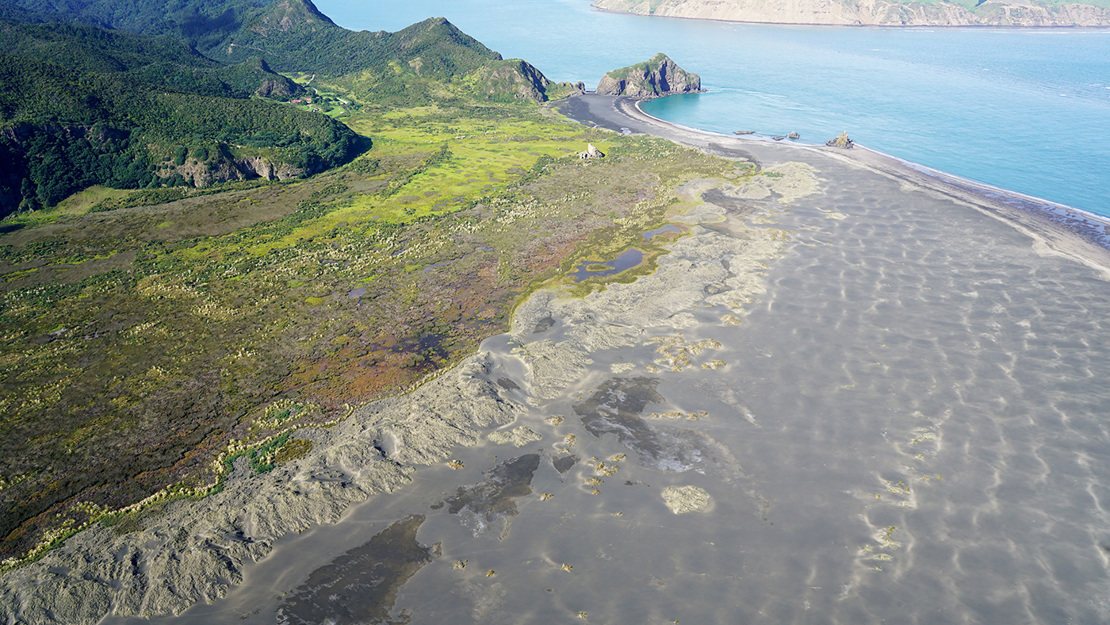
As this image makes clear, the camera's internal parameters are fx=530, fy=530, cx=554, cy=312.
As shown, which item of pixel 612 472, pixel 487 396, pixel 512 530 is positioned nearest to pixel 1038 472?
pixel 612 472

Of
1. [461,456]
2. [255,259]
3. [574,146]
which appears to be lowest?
[461,456]

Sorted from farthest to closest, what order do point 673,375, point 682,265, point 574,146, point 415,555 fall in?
point 574,146, point 682,265, point 673,375, point 415,555

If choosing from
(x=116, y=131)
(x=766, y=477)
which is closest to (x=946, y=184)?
(x=766, y=477)

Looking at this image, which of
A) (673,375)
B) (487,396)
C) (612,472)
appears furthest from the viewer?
(673,375)

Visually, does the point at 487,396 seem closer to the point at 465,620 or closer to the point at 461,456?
the point at 461,456

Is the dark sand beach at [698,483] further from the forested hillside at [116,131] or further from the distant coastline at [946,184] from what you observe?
the forested hillside at [116,131]

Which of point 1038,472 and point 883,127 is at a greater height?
point 883,127
